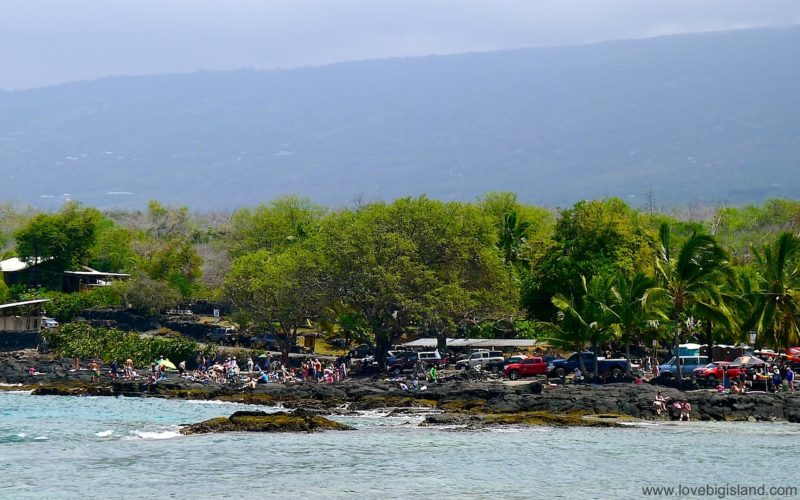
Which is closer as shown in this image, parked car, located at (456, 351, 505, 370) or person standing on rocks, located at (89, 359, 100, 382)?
person standing on rocks, located at (89, 359, 100, 382)

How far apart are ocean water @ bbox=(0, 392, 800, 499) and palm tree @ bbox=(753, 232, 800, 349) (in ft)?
37.1

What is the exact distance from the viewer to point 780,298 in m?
53.8

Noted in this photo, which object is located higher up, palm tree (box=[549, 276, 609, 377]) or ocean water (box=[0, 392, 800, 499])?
palm tree (box=[549, 276, 609, 377])

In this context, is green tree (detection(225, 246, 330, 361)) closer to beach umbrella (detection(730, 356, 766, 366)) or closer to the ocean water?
the ocean water

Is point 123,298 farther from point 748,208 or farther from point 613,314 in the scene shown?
point 748,208

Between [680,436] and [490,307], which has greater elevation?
[490,307]

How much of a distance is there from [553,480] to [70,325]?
53402 millimetres

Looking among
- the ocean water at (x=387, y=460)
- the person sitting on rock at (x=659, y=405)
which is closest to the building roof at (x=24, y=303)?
the ocean water at (x=387, y=460)

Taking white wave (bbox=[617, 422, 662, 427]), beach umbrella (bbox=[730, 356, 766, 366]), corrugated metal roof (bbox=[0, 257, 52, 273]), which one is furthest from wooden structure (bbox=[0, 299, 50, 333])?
white wave (bbox=[617, 422, 662, 427])

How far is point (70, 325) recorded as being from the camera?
79.1 m

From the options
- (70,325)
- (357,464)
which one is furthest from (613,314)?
(70,325)

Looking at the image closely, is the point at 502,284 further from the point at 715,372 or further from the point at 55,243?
the point at 55,243

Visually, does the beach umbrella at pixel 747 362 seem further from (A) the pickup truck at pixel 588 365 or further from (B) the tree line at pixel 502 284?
(A) the pickup truck at pixel 588 365

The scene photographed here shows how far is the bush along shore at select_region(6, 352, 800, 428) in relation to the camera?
147ft
